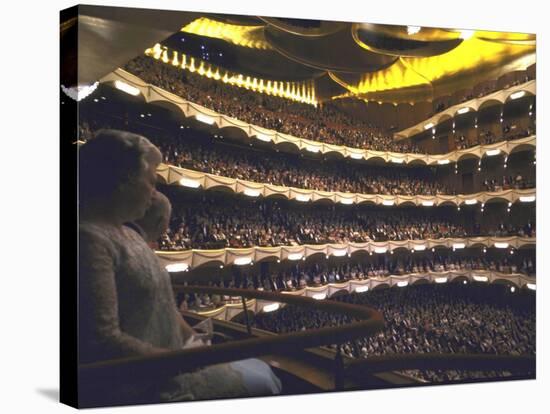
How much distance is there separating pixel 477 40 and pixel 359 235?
2710 millimetres

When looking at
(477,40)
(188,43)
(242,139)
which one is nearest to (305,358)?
(242,139)

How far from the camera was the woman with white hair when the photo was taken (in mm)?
9562

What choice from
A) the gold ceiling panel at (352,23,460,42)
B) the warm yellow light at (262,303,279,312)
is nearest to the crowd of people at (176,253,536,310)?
the warm yellow light at (262,303,279,312)

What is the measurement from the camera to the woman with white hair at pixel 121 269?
956 centimetres

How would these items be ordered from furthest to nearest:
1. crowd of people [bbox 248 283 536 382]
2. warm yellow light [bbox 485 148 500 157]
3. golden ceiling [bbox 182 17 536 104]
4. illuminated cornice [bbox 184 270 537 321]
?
warm yellow light [bbox 485 148 500 157] → crowd of people [bbox 248 283 536 382] → golden ceiling [bbox 182 17 536 104] → illuminated cornice [bbox 184 270 537 321]

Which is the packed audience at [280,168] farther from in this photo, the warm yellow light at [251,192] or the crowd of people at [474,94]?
the crowd of people at [474,94]

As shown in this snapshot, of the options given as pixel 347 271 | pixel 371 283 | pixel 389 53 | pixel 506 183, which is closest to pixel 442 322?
pixel 371 283

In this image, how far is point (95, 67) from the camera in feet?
31.6

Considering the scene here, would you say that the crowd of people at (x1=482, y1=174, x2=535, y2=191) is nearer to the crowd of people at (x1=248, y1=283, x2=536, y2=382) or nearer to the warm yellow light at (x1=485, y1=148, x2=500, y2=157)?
the warm yellow light at (x1=485, y1=148, x2=500, y2=157)

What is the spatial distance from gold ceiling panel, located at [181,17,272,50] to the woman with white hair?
129 centimetres

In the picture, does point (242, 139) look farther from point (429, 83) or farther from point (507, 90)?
point (507, 90)

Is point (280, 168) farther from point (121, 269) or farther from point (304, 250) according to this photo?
point (121, 269)

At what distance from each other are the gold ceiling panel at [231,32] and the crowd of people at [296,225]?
1586mm

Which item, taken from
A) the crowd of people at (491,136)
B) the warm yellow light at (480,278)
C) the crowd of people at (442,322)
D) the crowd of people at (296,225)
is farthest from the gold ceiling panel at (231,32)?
the warm yellow light at (480,278)
